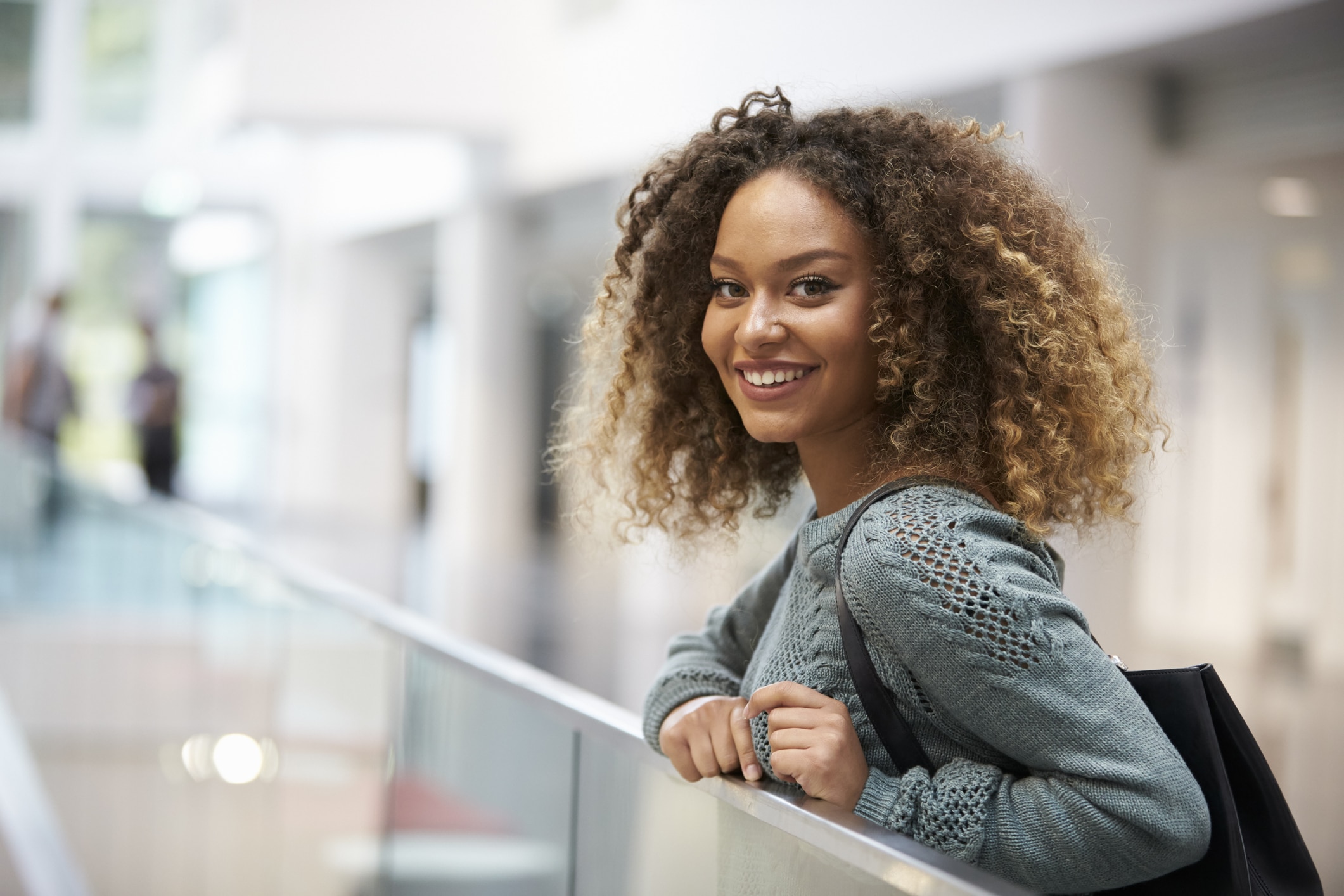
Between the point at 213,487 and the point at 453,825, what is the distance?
18263mm

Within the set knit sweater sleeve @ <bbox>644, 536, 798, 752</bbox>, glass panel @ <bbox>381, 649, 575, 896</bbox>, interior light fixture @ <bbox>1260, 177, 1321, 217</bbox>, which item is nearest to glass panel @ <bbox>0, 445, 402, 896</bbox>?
glass panel @ <bbox>381, 649, 575, 896</bbox>

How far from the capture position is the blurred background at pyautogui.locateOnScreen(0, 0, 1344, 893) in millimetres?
6020

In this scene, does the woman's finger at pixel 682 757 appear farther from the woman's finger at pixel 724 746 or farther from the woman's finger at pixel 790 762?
the woman's finger at pixel 790 762

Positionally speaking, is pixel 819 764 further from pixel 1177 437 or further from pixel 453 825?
pixel 1177 437

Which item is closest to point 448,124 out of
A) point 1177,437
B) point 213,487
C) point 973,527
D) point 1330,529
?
point 1177,437

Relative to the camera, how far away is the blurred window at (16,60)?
62.5 ft

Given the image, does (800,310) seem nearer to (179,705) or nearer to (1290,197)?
(179,705)

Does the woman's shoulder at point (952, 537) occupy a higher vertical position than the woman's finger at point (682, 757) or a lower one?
higher

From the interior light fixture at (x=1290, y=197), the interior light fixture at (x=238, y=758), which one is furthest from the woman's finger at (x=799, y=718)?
the interior light fixture at (x=1290, y=197)

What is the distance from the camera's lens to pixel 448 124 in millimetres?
11969

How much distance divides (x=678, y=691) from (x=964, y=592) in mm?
545

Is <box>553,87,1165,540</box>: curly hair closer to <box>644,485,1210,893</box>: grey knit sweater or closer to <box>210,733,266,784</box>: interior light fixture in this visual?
<box>644,485,1210,893</box>: grey knit sweater

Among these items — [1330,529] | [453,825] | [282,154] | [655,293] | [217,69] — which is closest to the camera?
[655,293]

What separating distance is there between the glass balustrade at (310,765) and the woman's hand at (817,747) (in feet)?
0.11
